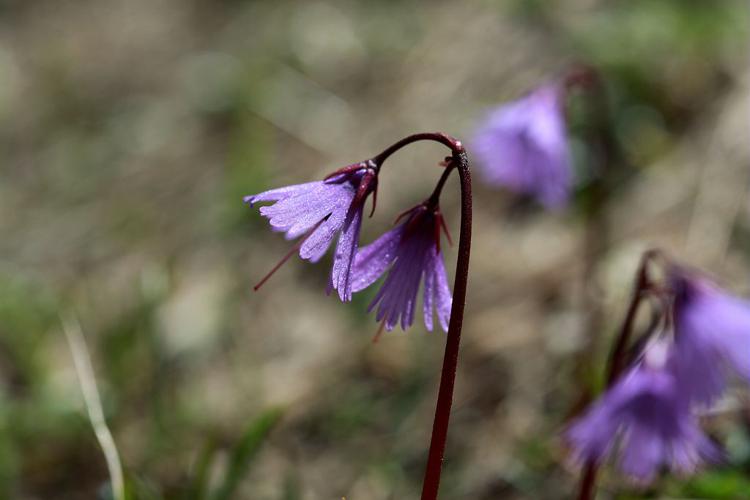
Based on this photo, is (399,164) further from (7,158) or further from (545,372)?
(7,158)

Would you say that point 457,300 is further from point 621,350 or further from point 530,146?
point 530,146

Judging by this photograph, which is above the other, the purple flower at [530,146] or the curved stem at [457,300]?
the purple flower at [530,146]

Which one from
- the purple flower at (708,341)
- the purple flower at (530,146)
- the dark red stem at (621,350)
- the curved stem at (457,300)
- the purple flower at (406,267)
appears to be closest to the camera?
the curved stem at (457,300)

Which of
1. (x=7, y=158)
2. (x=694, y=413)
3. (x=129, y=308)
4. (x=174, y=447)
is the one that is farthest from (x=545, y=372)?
(x=7, y=158)

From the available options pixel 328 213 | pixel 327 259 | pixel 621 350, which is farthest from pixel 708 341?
pixel 327 259

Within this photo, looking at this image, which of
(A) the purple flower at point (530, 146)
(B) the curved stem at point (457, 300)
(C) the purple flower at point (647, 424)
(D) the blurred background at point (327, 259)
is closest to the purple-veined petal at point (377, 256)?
(B) the curved stem at point (457, 300)

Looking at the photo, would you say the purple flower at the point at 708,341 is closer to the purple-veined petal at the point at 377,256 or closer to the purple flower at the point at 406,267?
the purple flower at the point at 406,267
